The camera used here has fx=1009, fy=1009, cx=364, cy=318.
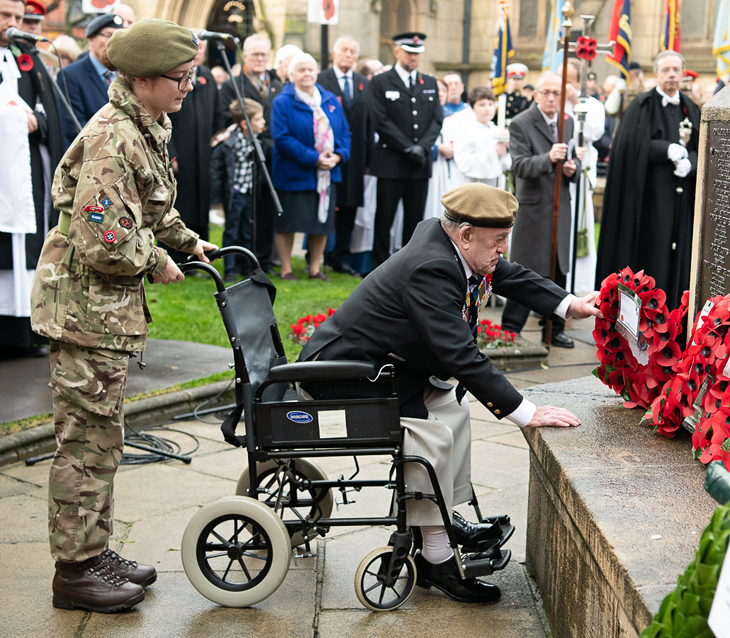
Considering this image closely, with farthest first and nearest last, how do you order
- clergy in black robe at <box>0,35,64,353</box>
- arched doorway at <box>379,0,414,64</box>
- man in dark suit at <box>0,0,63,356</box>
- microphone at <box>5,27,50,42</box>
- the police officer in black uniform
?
arched doorway at <box>379,0,414,64</box>, the police officer in black uniform, clergy in black robe at <box>0,35,64,353</box>, man in dark suit at <box>0,0,63,356</box>, microphone at <box>5,27,50,42</box>

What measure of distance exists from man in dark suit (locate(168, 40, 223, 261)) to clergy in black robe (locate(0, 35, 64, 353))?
261cm

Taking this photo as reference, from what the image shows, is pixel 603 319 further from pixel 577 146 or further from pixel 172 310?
pixel 172 310

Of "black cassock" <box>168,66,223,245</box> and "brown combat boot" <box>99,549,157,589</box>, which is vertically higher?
"black cassock" <box>168,66,223,245</box>

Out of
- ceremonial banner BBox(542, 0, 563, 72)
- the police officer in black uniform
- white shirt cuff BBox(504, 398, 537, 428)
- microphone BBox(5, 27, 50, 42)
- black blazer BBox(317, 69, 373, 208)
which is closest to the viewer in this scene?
white shirt cuff BBox(504, 398, 537, 428)

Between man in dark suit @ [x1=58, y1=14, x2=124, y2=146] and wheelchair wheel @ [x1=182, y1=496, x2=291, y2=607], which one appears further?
man in dark suit @ [x1=58, y1=14, x2=124, y2=146]

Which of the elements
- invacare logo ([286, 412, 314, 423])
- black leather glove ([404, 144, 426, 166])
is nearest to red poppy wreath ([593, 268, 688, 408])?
invacare logo ([286, 412, 314, 423])

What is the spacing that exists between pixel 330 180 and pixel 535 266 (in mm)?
3003

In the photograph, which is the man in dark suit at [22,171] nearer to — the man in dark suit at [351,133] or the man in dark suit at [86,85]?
the man in dark suit at [86,85]

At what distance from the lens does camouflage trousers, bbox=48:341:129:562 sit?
3.27 metres

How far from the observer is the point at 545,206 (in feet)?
25.5

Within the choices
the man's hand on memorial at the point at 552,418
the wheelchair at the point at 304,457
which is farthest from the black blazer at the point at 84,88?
the man's hand on memorial at the point at 552,418

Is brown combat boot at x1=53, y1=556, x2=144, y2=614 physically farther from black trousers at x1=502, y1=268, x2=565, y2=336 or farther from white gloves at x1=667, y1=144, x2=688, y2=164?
white gloves at x1=667, y1=144, x2=688, y2=164

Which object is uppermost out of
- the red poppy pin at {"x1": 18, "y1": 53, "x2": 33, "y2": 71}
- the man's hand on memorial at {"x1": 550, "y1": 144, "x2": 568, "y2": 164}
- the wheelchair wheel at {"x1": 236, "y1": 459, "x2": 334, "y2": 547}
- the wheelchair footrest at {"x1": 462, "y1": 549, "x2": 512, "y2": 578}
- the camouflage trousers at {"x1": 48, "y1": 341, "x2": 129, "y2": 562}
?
the red poppy pin at {"x1": 18, "y1": 53, "x2": 33, "y2": 71}

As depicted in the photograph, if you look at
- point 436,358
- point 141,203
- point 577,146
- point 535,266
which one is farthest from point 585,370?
point 141,203
